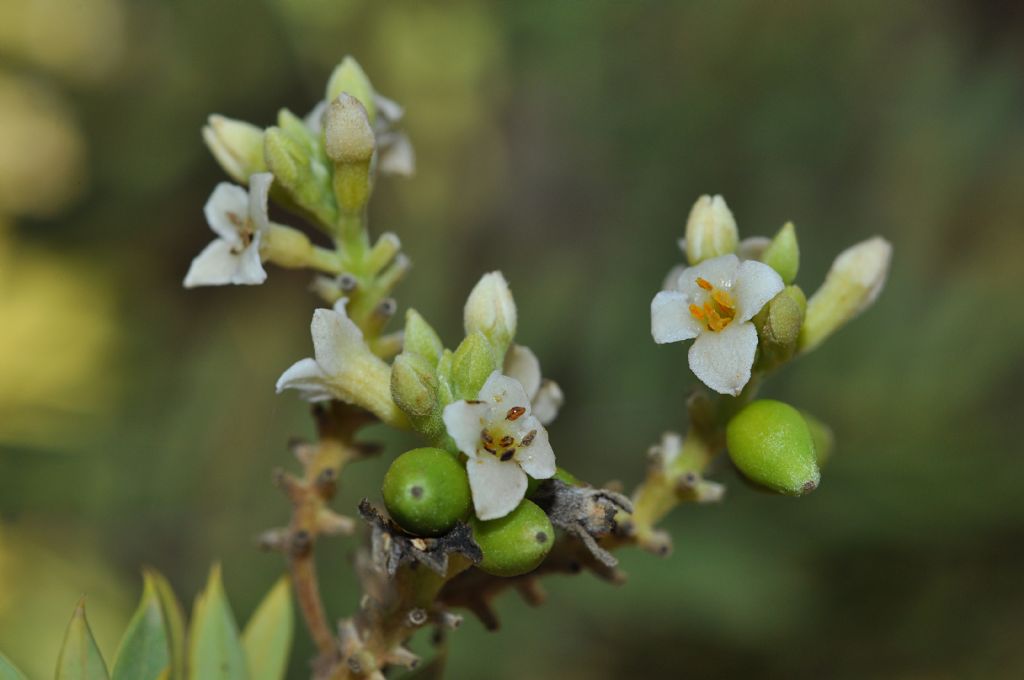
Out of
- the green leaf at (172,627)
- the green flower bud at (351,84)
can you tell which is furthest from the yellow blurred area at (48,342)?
the green flower bud at (351,84)

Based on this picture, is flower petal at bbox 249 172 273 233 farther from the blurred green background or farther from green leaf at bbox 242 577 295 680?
the blurred green background

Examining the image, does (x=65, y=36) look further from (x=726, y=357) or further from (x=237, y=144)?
(x=726, y=357)

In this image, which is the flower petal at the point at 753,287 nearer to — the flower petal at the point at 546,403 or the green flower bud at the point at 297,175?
the flower petal at the point at 546,403

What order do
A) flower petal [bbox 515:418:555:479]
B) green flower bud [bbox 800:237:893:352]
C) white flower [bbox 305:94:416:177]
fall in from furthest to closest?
white flower [bbox 305:94:416:177] < green flower bud [bbox 800:237:893:352] < flower petal [bbox 515:418:555:479]

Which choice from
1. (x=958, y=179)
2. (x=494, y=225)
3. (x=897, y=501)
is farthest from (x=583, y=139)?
(x=897, y=501)

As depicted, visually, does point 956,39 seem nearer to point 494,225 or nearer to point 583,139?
point 583,139

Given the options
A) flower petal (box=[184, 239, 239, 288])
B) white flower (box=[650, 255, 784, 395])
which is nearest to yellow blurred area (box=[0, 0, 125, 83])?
flower petal (box=[184, 239, 239, 288])

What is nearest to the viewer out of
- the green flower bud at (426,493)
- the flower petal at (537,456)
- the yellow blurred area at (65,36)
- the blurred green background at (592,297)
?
the green flower bud at (426,493)
